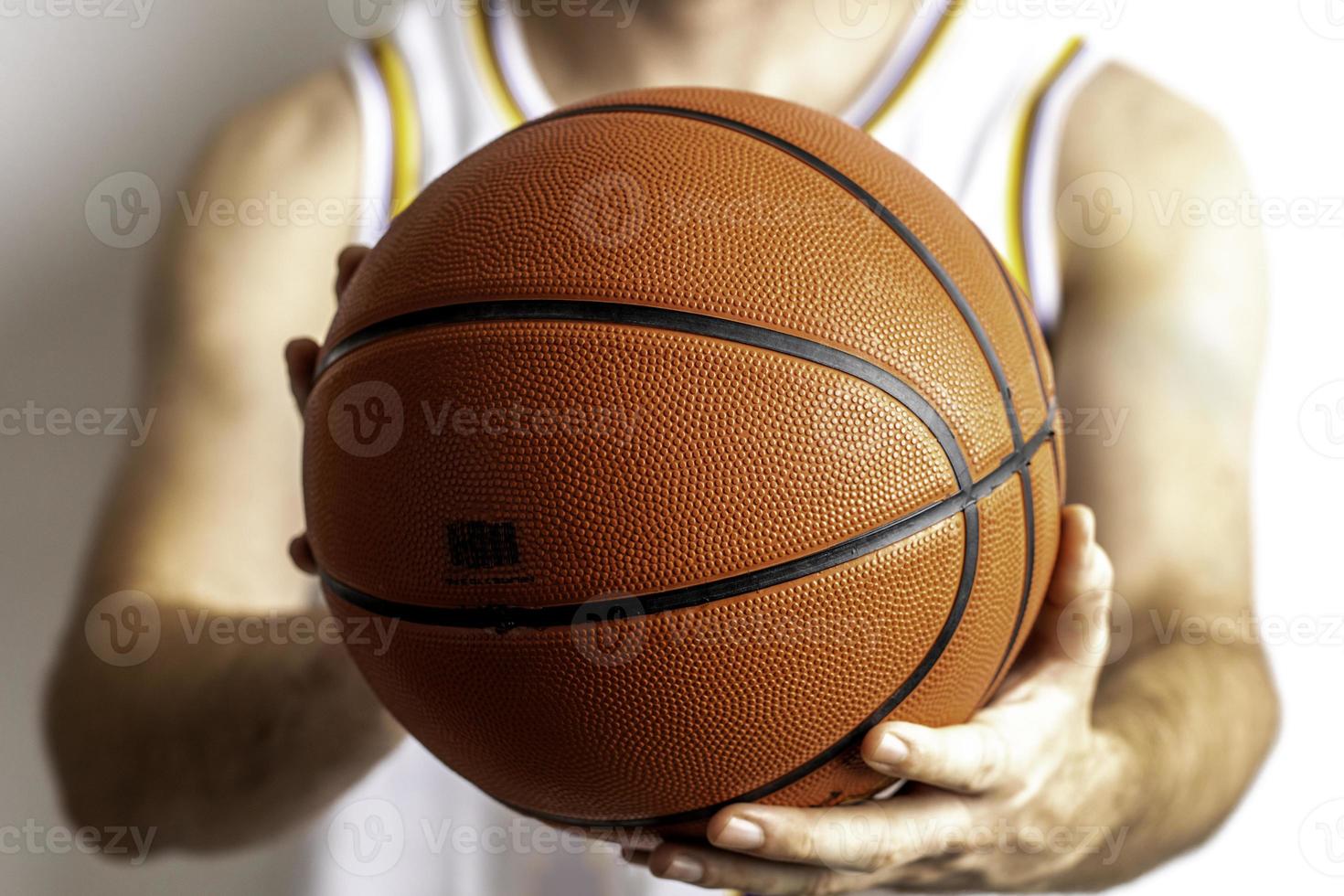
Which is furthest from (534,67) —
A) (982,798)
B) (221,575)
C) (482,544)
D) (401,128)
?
(982,798)

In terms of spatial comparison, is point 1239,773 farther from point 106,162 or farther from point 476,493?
point 106,162

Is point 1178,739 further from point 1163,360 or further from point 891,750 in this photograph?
point 891,750

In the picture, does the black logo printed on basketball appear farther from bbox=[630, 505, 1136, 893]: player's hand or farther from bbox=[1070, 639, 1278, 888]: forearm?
bbox=[1070, 639, 1278, 888]: forearm

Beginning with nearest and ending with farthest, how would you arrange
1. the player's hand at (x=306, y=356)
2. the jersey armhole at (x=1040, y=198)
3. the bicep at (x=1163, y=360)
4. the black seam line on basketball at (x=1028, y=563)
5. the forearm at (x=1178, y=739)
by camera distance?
the black seam line on basketball at (x=1028, y=563) → the player's hand at (x=306, y=356) → the forearm at (x=1178, y=739) → the bicep at (x=1163, y=360) → the jersey armhole at (x=1040, y=198)

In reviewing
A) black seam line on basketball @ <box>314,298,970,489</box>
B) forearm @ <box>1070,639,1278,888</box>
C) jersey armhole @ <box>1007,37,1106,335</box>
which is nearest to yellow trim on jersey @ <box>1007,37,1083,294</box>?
jersey armhole @ <box>1007,37,1106,335</box>

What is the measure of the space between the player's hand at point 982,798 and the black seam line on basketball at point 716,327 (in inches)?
7.9

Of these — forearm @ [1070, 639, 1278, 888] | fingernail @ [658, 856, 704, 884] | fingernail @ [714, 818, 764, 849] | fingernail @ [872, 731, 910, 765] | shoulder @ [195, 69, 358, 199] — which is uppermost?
shoulder @ [195, 69, 358, 199]

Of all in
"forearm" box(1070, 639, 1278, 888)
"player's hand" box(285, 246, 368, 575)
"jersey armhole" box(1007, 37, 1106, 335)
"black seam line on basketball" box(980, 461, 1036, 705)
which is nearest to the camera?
"black seam line on basketball" box(980, 461, 1036, 705)

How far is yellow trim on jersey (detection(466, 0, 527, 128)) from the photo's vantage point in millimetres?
1510

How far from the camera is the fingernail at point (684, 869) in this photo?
87cm

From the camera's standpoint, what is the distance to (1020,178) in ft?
4.77

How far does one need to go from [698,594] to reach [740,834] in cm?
20

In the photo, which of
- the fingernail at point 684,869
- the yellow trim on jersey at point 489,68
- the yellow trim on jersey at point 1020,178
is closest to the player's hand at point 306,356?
the fingernail at point 684,869

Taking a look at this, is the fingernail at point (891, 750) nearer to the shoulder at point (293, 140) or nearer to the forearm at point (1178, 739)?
the forearm at point (1178, 739)
